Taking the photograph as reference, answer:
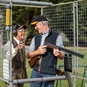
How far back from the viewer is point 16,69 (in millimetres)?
5109

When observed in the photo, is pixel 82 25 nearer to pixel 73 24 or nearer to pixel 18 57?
pixel 73 24

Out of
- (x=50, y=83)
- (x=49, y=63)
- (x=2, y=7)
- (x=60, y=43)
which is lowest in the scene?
(x=50, y=83)

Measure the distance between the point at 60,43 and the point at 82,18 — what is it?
254cm

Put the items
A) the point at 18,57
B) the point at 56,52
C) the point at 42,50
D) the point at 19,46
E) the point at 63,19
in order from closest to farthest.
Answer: the point at 56,52
the point at 42,50
the point at 19,46
the point at 18,57
the point at 63,19

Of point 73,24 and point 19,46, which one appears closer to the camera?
point 19,46

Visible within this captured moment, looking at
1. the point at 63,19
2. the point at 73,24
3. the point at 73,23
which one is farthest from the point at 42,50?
the point at 63,19

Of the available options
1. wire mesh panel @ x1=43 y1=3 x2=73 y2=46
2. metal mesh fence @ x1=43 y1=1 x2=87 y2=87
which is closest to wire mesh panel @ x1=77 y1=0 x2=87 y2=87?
metal mesh fence @ x1=43 y1=1 x2=87 y2=87

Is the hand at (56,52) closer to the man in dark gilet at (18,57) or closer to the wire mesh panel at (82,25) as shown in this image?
the man in dark gilet at (18,57)

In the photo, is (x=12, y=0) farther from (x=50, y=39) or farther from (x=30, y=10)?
(x=30, y=10)

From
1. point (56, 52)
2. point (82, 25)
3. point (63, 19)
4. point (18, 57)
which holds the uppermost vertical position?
point (63, 19)

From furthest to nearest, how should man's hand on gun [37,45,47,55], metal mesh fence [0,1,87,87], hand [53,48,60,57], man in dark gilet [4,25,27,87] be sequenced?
metal mesh fence [0,1,87,87] → man in dark gilet [4,25,27,87] → man's hand on gun [37,45,47,55] → hand [53,48,60,57]

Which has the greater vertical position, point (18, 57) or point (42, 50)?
point (42, 50)

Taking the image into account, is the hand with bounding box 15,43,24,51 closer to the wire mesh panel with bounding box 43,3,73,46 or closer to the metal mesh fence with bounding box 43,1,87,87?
the metal mesh fence with bounding box 43,1,87,87

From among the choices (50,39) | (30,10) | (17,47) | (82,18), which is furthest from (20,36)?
(30,10)
